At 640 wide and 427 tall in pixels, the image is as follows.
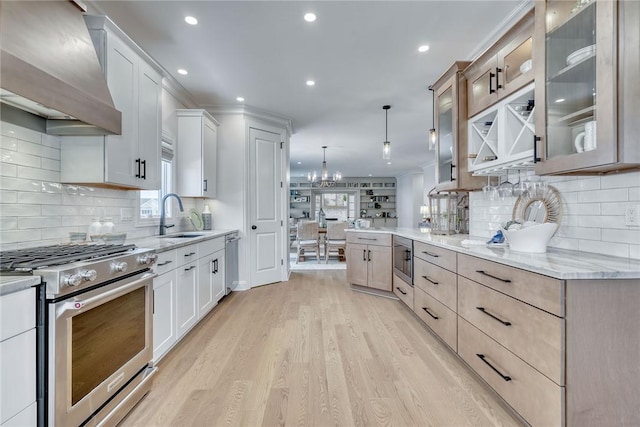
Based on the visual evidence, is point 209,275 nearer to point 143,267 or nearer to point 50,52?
point 143,267

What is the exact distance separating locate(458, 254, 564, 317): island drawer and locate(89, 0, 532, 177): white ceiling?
1972 mm

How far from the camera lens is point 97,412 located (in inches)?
54.7

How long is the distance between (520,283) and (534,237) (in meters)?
0.46

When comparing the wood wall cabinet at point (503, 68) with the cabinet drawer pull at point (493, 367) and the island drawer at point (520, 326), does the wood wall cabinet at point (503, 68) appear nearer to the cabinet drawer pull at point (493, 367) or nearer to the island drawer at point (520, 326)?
the island drawer at point (520, 326)

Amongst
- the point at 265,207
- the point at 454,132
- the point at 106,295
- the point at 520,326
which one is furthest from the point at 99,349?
the point at 265,207

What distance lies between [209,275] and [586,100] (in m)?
3.36

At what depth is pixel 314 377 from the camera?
2.00m

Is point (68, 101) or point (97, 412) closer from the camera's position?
point (97, 412)

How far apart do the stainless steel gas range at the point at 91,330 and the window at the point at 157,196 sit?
1.43 m

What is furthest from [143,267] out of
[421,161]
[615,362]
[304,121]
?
[421,161]

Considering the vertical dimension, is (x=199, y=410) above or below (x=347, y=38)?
below

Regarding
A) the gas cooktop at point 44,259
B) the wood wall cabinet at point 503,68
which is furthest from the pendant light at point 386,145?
the gas cooktop at point 44,259

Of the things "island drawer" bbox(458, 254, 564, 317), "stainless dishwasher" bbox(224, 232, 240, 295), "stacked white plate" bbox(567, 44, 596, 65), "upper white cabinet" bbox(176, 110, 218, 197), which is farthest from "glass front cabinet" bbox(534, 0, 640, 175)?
"upper white cabinet" bbox(176, 110, 218, 197)

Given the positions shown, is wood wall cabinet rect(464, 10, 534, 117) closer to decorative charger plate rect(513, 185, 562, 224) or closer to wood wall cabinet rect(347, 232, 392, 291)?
decorative charger plate rect(513, 185, 562, 224)
